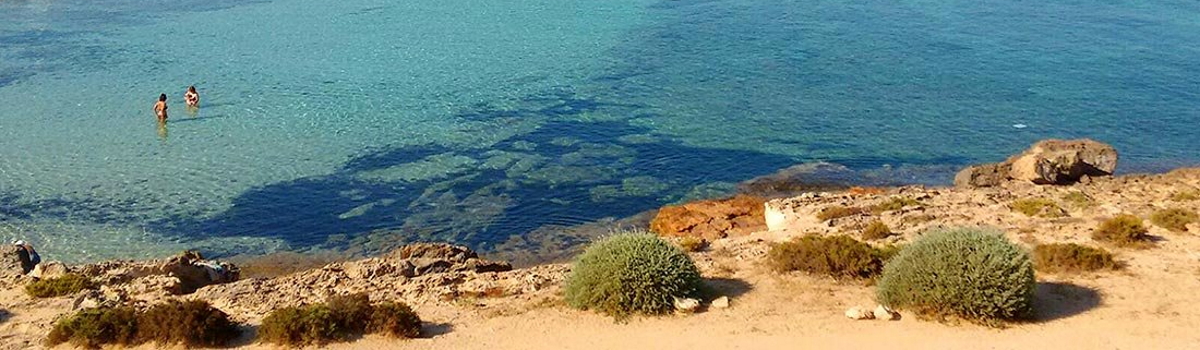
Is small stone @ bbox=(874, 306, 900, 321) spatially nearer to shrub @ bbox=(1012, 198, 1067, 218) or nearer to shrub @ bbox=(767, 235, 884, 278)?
shrub @ bbox=(767, 235, 884, 278)

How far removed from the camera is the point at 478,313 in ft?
49.4

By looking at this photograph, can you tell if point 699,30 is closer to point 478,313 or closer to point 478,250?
point 478,250

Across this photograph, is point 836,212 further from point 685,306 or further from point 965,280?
point 685,306

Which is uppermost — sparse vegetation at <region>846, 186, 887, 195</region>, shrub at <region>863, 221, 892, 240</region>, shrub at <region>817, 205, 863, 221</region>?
shrub at <region>863, 221, 892, 240</region>

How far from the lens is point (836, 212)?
21.4m

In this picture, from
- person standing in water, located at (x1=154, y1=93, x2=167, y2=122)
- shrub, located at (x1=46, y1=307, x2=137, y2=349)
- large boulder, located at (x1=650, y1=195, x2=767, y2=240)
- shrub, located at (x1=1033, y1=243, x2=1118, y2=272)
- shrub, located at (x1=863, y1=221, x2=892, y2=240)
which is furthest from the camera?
person standing in water, located at (x1=154, y1=93, x2=167, y2=122)

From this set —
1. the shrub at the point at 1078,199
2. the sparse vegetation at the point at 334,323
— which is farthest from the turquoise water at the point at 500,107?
the sparse vegetation at the point at 334,323

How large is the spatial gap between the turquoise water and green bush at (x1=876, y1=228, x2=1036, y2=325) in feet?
39.6

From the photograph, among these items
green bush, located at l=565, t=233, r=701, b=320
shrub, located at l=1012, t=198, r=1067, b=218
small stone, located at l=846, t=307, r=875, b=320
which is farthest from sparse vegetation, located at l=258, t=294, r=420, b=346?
shrub, located at l=1012, t=198, r=1067, b=218

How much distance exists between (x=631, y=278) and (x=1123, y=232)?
9.71 m

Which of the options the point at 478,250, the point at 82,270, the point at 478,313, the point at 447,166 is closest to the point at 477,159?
the point at 447,166

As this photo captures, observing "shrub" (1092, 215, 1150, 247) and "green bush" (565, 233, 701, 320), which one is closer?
"green bush" (565, 233, 701, 320)

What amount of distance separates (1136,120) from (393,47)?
112ft

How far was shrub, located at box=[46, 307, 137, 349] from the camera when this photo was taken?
44.9ft
